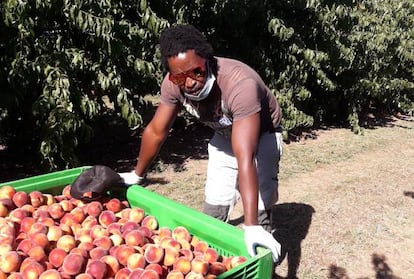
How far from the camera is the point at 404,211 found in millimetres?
4762

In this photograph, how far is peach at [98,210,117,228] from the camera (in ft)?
7.34

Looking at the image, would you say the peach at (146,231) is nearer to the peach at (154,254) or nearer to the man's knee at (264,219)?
the peach at (154,254)

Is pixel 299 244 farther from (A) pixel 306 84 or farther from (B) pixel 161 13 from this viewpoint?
(A) pixel 306 84

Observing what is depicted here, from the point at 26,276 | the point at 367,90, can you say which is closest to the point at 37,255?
the point at 26,276

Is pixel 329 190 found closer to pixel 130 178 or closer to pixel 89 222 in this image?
pixel 130 178

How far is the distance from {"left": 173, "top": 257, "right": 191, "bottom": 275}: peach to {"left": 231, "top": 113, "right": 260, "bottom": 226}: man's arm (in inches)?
11.9

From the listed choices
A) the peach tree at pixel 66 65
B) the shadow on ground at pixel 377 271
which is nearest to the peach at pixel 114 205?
the shadow on ground at pixel 377 271

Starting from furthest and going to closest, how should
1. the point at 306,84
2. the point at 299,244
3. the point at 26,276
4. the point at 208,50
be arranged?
the point at 306,84, the point at 299,244, the point at 208,50, the point at 26,276

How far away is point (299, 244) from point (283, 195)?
3.90ft

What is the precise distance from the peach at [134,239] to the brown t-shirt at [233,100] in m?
0.70

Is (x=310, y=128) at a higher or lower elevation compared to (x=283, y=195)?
lower

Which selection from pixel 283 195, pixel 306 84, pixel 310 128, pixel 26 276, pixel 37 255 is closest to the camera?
pixel 26 276

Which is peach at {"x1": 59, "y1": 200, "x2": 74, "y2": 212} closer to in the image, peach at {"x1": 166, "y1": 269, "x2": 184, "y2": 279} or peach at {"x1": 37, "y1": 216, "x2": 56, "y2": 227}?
peach at {"x1": 37, "y1": 216, "x2": 56, "y2": 227}

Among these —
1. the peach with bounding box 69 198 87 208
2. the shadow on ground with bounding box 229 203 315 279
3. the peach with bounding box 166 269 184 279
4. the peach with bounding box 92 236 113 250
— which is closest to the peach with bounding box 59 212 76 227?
the peach with bounding box 69 198 87 208
